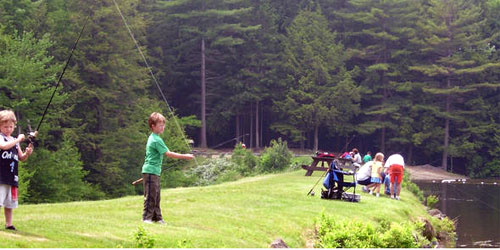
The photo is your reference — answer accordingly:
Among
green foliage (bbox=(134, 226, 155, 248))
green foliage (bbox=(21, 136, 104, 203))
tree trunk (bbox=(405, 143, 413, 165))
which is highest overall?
green foliage (bbox=(134, 226, 155, 248))

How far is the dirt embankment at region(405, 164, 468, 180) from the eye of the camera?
56.6 m

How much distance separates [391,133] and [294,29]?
13669mm

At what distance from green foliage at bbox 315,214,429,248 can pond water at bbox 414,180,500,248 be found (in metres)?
7.04

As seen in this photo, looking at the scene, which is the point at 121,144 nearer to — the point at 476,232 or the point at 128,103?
the point at 128,103

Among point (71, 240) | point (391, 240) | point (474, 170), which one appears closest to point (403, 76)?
point (474, 170)

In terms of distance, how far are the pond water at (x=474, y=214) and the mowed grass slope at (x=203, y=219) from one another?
276cm

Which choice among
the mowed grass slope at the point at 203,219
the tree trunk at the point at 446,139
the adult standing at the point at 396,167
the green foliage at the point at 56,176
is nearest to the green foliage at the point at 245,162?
the green foliage at the point at 56,176

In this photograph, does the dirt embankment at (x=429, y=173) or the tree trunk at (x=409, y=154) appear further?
the tree trunk at (x=409, y=154)

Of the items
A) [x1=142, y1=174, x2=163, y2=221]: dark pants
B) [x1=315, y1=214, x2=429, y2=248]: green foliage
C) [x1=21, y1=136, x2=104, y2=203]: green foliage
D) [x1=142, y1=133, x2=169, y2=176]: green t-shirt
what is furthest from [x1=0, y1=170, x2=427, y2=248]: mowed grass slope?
[x1=21, y1=136, x2=104, y2=203]: green foliage

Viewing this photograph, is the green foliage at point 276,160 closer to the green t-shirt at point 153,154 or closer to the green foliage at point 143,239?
the green t-shirt at point 153,154

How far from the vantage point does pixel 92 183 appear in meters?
41.1

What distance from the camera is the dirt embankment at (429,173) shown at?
186ft

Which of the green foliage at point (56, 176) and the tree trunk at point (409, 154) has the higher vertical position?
the green foliage at point (56, 176)

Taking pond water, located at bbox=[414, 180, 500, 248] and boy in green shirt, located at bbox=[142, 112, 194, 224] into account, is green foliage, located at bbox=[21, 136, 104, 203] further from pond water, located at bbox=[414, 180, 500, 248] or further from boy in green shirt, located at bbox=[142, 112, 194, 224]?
boy in green shirt, located at bbox=[142, 112, 194, 224]
